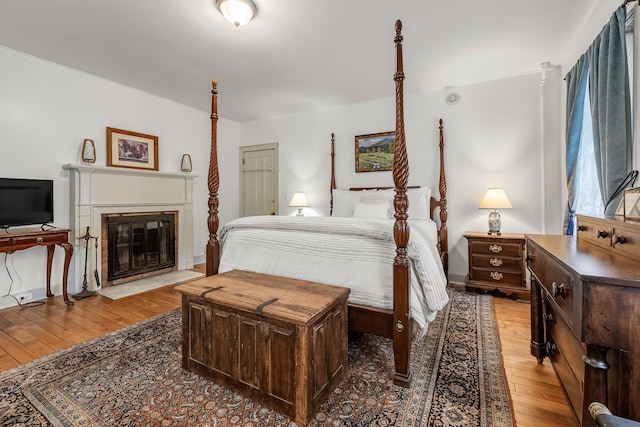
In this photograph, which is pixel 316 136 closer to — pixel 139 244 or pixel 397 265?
pixel 139 244

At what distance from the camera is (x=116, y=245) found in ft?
12.2

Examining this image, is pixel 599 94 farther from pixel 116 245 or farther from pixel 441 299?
pixel 116 245

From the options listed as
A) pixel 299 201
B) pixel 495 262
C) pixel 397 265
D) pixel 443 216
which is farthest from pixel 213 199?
pixel 495 262

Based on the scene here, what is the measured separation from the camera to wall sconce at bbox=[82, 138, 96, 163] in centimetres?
337

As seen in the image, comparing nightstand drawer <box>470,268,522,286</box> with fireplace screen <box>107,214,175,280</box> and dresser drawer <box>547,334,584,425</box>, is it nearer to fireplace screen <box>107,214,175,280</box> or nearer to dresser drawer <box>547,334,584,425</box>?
dresser drawer <box>547,334,584,425</box>

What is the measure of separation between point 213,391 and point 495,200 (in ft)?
10.5

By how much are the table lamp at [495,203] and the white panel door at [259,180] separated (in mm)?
3233

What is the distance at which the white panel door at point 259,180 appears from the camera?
5.16 m

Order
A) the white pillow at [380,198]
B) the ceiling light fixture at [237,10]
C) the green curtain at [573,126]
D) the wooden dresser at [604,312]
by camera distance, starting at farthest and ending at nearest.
Result: the white pillow at [380,198] → the green curtain at [573,126] → the ceiling light fixture at [237,10] → the wooden dresser at [604,312]

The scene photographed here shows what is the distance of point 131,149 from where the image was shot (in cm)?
390

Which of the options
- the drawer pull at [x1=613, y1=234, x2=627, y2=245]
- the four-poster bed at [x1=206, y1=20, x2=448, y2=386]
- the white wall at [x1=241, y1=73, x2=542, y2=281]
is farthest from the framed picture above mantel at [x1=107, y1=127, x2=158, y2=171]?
the drawer pull at [x1=613, y1=234, x2=627, y2=245]

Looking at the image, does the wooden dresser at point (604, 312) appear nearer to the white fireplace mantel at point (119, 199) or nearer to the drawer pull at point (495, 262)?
the drawer pull at point (495, 262)

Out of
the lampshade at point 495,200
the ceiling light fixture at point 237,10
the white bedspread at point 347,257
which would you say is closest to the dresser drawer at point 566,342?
the white bedspread at point 347,257

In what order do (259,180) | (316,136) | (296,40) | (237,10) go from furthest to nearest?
(259,180) < (316,136) < (296,40) < (237,10)
